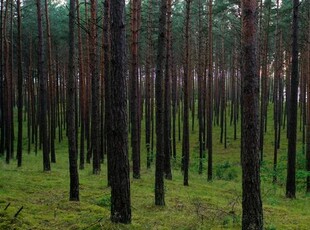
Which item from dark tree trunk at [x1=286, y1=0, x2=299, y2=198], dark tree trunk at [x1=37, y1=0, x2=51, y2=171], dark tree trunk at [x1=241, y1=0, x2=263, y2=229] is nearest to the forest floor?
dark tree trunk at [x1=286, y1=0, x2=299, y2=198]

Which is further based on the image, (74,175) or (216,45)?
(216,45)

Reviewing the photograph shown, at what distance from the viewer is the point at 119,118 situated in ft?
23.3

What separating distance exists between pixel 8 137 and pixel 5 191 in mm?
10074

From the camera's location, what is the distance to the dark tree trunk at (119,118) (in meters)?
7.04

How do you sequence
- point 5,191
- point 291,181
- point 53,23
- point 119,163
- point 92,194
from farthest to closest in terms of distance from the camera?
point 53,23, point 291,181, point 92,194, point 5,191, point 119,163

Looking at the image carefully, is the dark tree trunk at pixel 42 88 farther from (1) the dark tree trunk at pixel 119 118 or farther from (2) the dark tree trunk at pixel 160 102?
(1) the dark tree trunk at pixel 119 118

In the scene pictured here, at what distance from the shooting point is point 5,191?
35.1 feet

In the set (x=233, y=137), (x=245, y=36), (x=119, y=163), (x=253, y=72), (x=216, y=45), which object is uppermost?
(x=216, y=45)

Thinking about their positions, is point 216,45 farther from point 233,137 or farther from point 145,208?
point 145,208

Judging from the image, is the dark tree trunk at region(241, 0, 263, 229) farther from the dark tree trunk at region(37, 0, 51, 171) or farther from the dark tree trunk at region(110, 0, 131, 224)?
the dark tree trunk at region(37, 0, 51, 171)

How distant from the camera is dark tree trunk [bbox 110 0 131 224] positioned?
7.04 m

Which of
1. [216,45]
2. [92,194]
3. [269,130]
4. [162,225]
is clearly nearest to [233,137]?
[269,130]

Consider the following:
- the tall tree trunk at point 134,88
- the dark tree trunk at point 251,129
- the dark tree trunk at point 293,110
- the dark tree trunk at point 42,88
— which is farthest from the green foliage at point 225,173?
the dark tree trunk at point 251,129

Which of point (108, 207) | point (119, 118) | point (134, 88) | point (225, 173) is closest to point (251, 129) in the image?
point (119, 118)
